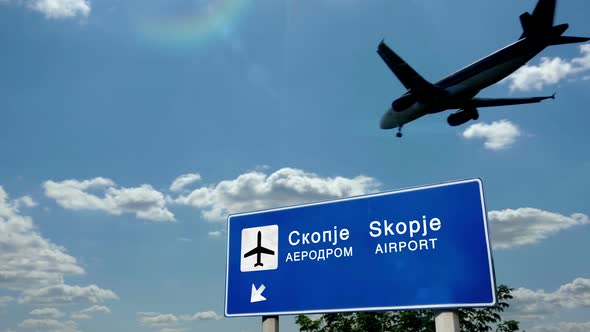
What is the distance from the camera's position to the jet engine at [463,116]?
165ft

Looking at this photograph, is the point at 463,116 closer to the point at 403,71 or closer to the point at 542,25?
the point at 403,71

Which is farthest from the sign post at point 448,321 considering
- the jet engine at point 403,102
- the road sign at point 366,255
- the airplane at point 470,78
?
the jet engine at point 403,102

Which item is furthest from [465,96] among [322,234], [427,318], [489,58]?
[322,234]

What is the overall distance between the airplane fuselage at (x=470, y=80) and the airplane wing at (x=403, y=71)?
101 cm

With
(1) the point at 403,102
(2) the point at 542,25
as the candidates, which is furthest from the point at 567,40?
(1) the point at 403,102

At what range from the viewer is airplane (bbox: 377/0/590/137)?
138 ft

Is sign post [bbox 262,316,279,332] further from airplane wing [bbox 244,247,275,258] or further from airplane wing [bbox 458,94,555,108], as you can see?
airplane wing [bbox 458,94,555,108]

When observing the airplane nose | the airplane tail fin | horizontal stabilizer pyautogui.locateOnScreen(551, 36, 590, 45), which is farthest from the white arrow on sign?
the airplane nose

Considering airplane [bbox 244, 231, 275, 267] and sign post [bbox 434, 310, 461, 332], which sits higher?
airplane [bbox 244, 231, 275, 267]

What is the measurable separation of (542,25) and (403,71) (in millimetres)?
11458

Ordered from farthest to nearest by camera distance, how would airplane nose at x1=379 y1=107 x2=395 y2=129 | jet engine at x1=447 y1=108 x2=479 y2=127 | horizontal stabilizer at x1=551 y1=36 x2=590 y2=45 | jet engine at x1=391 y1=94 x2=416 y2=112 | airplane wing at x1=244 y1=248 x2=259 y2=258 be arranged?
airplane nose at x1=379 y1=107 x2=395 y2=129 < jet engine at x1=447 y1=108 x2=479 y2=127 < jet engine at x1=391 y1=94 x2=416 y2=112 < horizontal stabilizer at x1=551 y1=36 x2=590 y2=45 < airplane wing at x1=244 y1=248 x2=259 y2=258

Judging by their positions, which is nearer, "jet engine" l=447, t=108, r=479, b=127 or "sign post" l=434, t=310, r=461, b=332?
"sign post" l=434, t=310, r=461, b=332

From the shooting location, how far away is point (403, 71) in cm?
4550

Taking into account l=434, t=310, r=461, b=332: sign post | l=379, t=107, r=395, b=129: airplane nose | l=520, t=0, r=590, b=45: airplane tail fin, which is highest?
l=520, t=0, r=590, b=45: airplane tail fin
